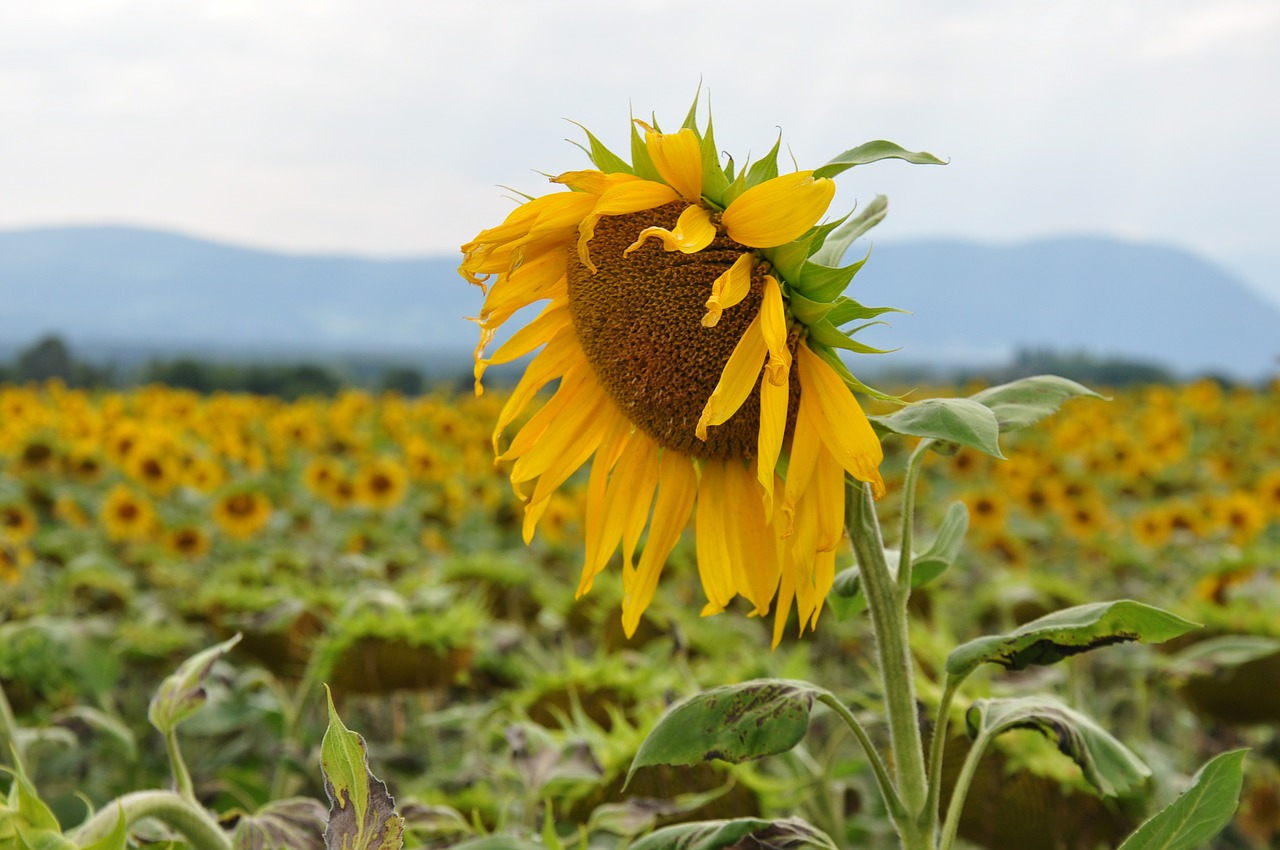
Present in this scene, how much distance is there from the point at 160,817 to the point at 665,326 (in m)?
0.59

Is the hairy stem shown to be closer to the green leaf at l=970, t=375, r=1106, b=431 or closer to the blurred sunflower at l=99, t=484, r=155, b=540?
the green leaf at l=970, t=375, r=1106, b=431

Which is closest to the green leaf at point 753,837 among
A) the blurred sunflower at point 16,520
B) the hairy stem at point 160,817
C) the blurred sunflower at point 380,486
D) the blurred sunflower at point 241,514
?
the hairy stem at point 160,817

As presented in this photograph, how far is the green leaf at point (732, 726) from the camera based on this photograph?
0.80 meters

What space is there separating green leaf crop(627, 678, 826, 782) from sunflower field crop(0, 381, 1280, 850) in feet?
0.56

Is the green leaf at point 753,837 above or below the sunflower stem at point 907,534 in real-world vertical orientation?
below

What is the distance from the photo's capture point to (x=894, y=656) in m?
0.85

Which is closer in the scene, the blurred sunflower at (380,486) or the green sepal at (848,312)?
the green sepal at (848,312)

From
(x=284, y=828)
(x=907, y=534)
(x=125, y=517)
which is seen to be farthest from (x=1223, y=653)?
(x=125, y=517)

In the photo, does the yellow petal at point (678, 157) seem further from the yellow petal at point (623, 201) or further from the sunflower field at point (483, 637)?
the sunflower field at point (483, 637)

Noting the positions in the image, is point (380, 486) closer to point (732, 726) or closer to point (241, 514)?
point (241, 514)

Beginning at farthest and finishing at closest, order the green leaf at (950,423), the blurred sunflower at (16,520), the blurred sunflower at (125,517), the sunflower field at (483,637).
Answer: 1. the blurred sunflower at (125,517)
2. the blurred sunflower at (16,520)
3. the sunflower field at (483,637)
4. the green leaf at (950,423)

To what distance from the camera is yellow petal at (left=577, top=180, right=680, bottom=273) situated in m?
0.85

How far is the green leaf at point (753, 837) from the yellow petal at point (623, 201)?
458 mm

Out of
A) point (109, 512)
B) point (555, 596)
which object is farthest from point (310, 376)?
point (555, 596)
